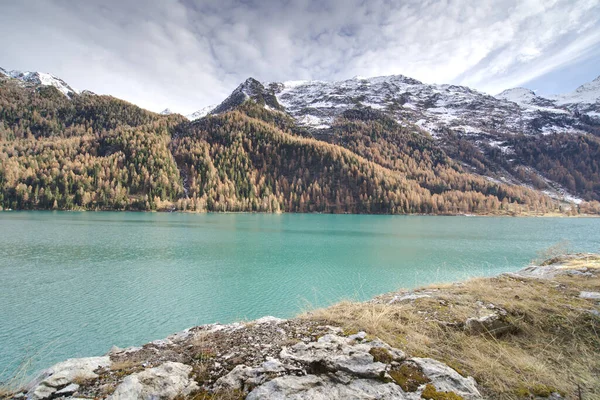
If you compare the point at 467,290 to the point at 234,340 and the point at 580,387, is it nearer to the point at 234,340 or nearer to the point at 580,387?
the point at 580,387

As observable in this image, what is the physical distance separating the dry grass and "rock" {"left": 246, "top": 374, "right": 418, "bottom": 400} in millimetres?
1331

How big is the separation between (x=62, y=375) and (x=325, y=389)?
4545 millimetres

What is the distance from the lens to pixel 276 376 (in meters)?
4.92

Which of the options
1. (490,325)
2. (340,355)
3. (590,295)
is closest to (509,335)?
(490,325)

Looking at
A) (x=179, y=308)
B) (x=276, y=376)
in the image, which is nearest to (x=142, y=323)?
(x=179, y=308)

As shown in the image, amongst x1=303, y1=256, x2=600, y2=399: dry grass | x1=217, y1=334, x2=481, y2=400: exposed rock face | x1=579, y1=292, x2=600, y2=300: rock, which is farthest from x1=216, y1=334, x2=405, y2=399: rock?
x1=579, y1=292, x2=600, y2=300: rock

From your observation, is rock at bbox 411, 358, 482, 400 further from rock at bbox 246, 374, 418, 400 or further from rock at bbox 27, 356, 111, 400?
rock at bbox 27, 356, 111, 400

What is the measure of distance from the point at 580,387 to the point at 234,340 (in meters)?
5.95

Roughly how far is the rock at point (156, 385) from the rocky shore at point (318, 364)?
16 millimetres

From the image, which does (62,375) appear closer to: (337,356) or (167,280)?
(337,356)

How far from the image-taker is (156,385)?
4832 mm

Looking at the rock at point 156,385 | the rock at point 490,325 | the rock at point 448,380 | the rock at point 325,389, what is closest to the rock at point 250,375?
the rock at point 325,389

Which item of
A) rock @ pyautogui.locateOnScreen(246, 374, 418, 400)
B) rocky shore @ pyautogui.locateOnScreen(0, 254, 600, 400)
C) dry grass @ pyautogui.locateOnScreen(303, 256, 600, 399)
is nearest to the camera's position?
rock @ pyautogui.locateOnScreen(246, 374, 418, 400)

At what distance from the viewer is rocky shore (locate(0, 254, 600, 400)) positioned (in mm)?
4559
